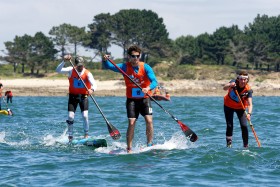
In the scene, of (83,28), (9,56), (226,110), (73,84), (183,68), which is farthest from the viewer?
(83,28)

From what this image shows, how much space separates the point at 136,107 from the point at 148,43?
69.9m

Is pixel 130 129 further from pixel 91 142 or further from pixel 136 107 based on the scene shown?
pixel 91 142

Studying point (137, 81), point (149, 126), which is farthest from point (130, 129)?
point (137, 81)

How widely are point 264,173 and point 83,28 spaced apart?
2967 inches

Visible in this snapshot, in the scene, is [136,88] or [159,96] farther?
[159,96]

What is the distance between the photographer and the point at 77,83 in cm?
1548

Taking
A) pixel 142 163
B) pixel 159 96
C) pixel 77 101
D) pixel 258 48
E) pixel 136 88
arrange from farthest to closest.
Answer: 1. pixel 258 48
2. pixel 159 96
3. pixel 77 101
4. pixel 136 88
5. pixel 142 163

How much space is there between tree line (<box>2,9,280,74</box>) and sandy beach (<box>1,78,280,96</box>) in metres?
15.4

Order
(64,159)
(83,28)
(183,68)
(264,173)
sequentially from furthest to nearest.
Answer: (83,28) → (183,68) → (64,159) → (264,173)

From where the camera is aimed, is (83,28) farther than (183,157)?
Yes

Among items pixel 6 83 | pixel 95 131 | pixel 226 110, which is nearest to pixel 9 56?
pixel 6 83

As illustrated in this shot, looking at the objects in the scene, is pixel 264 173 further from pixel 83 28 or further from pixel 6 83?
pixel 83 28

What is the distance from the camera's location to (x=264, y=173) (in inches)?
431

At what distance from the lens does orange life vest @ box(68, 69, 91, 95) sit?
50.5 feet
